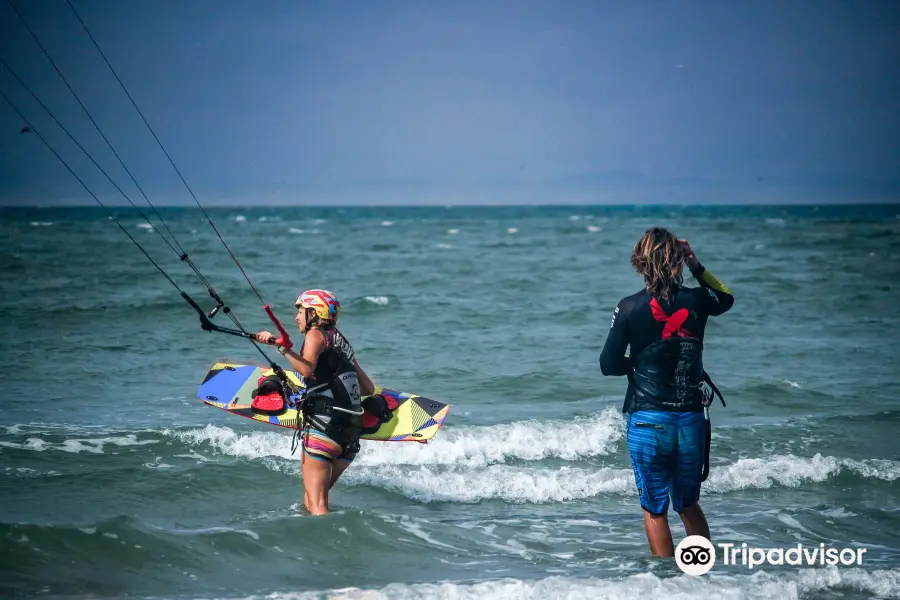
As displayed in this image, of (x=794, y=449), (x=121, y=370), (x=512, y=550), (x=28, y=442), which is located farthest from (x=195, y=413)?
(x=794, y=449)

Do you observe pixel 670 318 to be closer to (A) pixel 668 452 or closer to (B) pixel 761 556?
(A) pixel 668 452

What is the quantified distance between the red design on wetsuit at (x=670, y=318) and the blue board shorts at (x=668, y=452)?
1.47ft

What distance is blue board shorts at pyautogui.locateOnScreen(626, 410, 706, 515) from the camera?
15.4ft

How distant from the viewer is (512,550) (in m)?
6.14

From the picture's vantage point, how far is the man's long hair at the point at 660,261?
451 centimetres

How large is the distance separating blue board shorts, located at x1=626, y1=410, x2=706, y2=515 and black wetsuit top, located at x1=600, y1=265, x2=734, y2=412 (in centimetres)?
7

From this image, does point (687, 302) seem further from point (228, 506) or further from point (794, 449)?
point (794, 449)

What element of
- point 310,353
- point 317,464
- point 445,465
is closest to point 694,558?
point 317,464

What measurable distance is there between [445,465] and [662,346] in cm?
428

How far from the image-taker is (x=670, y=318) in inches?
180

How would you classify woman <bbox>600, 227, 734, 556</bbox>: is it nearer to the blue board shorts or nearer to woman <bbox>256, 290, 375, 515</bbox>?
the blue board shorts

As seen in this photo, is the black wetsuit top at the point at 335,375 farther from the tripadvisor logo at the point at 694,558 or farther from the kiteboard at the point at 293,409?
the tripadvisor logo at the point at 694,558

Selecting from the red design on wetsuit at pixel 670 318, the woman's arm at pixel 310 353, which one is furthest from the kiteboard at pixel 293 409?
the red design on wetsuit at pixel 670 318

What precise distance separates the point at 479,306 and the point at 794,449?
35.7 feet
